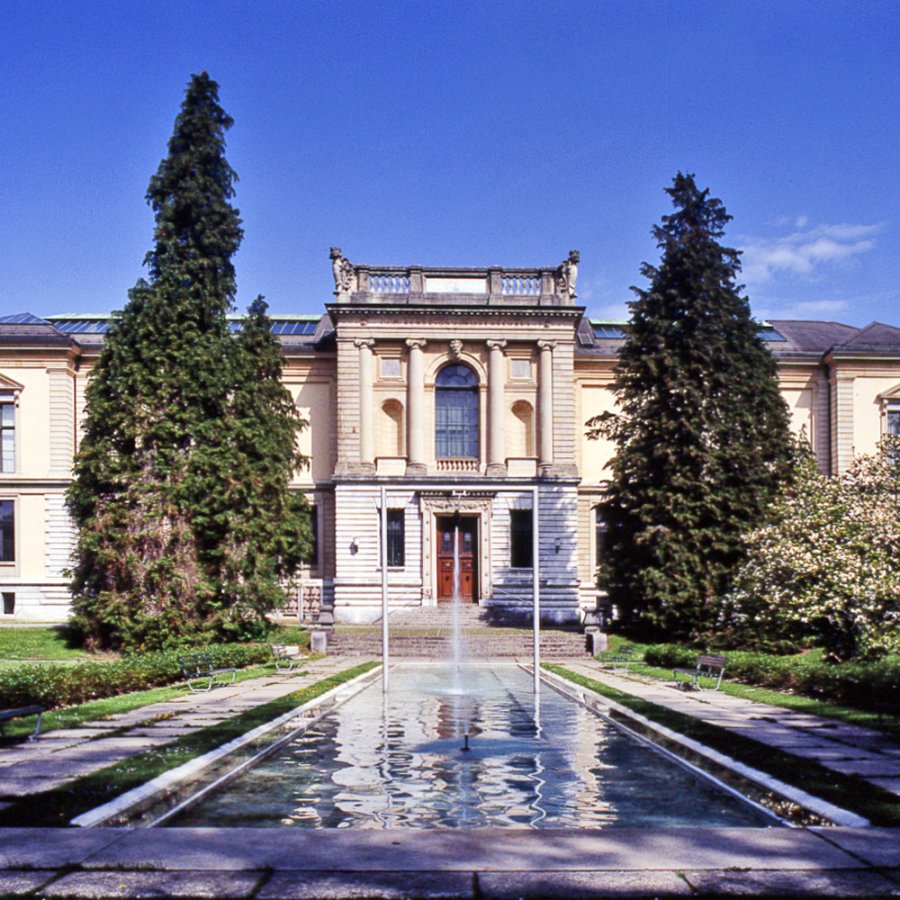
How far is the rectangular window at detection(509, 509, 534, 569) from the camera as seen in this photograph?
4244 centimetres

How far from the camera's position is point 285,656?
27.5 metres

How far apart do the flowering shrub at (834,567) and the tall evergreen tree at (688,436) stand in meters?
4.09

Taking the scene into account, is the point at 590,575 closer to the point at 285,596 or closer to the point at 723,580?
the point at 723,580

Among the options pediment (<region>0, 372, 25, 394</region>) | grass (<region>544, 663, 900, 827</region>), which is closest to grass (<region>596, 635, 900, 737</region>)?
grass (<region>544, 663, 900, 827</region>)

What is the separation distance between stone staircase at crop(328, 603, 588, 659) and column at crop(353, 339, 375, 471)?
822 centimetres

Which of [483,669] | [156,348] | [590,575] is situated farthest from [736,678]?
[590,575]

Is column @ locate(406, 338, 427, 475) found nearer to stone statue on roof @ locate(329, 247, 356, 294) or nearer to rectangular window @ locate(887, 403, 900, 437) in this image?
stone statue on roof @ locate(329, 247, 356, 294)

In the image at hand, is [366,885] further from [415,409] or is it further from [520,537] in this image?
[415,409]

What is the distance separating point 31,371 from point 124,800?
40.8m

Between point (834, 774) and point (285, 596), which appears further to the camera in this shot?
point (285, 596)

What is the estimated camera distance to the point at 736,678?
22.5 metres

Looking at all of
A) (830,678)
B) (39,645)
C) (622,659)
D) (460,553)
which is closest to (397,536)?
(460,553)

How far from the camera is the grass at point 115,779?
7.96m

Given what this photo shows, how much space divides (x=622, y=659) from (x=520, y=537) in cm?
1375
